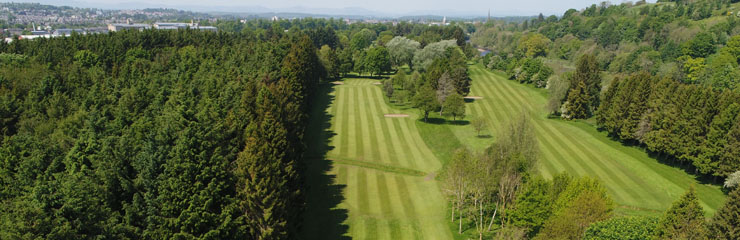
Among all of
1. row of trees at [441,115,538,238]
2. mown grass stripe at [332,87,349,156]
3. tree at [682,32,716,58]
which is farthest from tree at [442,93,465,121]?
tree at [682,32,716,58]

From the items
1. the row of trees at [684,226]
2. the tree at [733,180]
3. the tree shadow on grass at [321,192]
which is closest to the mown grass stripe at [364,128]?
the tree shadow on grass at [321,192]

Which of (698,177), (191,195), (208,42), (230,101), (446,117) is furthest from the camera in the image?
(208,42)

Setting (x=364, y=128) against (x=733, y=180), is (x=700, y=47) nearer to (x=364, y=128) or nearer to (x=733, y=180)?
(x=733, y=180)

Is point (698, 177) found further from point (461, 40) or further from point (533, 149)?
point (461, 40)

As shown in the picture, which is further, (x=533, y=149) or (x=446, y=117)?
(x=446, y=117)

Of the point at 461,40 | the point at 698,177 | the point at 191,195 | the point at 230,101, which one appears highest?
the point at 461,40

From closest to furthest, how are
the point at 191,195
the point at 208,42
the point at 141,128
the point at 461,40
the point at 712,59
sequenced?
the point at 191,195
the point at 141,128
the point at 208,42
the point at 712,59
the point at 461,40

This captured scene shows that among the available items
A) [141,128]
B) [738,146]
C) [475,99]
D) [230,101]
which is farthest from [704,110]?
[141,128]
